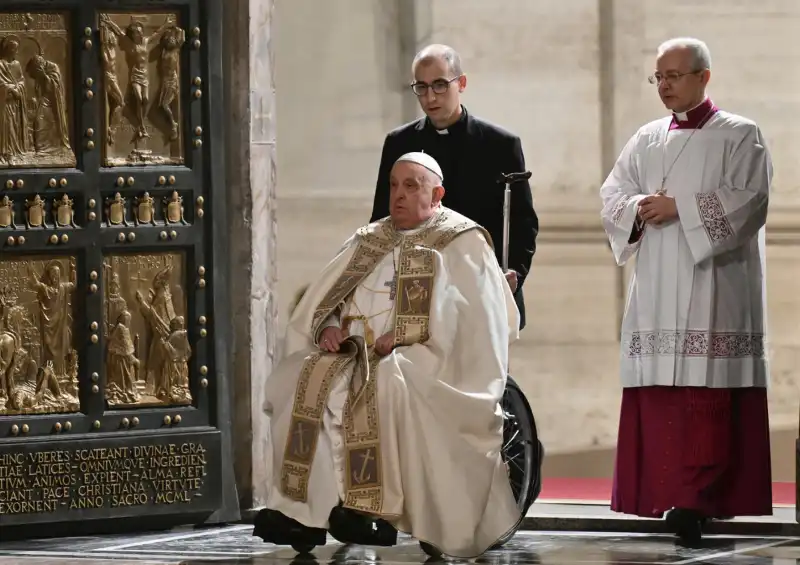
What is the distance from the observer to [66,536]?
7613mm

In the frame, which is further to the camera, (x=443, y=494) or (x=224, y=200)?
(x=224, y=200)

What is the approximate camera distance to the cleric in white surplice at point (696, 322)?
716 cm

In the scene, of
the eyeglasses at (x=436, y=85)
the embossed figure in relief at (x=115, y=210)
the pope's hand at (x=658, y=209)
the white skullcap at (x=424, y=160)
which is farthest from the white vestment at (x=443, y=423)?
the embossed figure in relief at (x=115, y=210)

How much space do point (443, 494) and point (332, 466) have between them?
0.43 m

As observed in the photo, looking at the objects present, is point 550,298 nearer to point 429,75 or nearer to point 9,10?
point 429,75

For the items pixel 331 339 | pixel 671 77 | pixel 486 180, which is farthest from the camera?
pixel 486 180

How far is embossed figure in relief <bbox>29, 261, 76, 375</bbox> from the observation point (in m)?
7.59

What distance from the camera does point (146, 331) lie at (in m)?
7.78

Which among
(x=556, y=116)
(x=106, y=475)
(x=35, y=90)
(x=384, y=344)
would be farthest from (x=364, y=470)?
(x=556, y=116)

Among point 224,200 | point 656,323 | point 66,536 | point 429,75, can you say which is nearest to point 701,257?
point 656,323

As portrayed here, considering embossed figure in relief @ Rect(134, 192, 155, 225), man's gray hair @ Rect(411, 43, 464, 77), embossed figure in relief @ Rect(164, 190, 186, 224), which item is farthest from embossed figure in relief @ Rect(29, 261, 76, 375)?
man's gray hair @ Rect(411, 43, 464, 77)

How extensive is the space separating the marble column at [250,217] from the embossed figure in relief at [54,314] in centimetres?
77

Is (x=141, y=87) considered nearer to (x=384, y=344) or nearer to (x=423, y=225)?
(x=423, y=225)

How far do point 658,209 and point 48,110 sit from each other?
2572 millimetres
